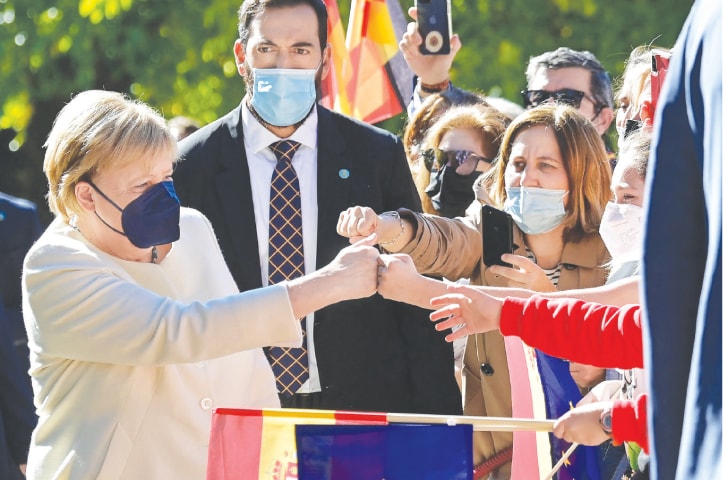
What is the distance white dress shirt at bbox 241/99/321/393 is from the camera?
16.0 ft

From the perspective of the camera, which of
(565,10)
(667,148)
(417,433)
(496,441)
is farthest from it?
(565,10)

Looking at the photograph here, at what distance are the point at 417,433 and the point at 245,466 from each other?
18.9 inches

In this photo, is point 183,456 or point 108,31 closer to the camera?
point 183,456

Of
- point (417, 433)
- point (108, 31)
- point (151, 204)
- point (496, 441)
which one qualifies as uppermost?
point (108, 31)

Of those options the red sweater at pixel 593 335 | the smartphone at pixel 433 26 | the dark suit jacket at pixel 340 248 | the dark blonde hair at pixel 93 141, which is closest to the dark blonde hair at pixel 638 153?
the dark suit jacket at pixel 340 248

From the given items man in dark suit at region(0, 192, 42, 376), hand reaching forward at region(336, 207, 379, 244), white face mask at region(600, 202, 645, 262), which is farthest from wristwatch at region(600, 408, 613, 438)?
man in dark suit at region(0, 192, 42, 376)

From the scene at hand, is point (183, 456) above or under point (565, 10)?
under

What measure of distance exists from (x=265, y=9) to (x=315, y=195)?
751mm

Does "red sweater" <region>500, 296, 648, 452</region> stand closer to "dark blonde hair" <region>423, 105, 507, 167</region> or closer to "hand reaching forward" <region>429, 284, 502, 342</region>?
"hand reaching forward" <region>429, 284, 502, 342</region>

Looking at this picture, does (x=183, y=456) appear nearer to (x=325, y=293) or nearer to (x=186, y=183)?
(x=325, y=293)

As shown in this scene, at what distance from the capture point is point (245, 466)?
11.7 ft

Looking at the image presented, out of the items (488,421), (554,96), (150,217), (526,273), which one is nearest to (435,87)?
(554,96)

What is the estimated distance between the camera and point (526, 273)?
4551 millimetres

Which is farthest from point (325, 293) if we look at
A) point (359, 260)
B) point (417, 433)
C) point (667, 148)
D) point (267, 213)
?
point (667, 148)
